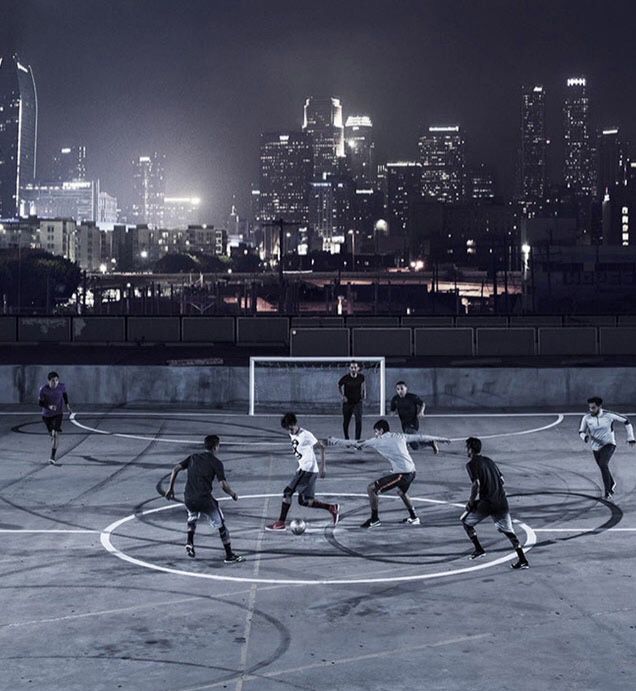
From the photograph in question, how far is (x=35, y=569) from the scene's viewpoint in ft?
51.1

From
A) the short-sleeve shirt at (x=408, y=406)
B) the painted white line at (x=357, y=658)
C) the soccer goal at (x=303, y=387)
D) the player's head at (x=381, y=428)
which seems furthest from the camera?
the soccer goal at (x=303, y=387)

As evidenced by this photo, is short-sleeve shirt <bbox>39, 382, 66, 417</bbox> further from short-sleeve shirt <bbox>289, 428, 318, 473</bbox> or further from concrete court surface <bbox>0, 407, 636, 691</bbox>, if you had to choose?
short-sleeve shirt <bbox>289, 428, 318, 473</bbox>

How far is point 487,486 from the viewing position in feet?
51.3

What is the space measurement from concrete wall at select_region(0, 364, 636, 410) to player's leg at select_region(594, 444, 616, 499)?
49.1 ft

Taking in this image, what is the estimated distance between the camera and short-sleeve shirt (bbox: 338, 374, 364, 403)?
2684 cm

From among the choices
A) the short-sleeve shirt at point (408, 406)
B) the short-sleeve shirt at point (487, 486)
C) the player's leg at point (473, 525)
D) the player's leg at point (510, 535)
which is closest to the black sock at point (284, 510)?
the player's leg at point (473, 525)

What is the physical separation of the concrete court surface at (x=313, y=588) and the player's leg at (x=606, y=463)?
26 centimetres

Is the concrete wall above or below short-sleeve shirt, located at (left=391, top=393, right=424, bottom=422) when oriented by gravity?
below

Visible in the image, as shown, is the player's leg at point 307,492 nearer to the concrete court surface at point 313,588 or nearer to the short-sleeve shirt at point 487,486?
the concrete court surface at point 313,588

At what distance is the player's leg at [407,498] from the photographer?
60.0 feet

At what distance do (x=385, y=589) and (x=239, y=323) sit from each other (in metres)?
37.5

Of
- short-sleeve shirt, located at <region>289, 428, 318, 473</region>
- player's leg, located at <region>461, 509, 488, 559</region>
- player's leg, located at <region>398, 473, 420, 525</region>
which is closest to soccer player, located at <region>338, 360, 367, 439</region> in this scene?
player's leg, located at <region>398, 473, 420, 525</region>

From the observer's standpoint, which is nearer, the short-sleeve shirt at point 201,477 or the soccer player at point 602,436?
A: the short-sleeve shirt at point 201,477

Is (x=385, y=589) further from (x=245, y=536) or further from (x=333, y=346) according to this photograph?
(x=333, y=346)
